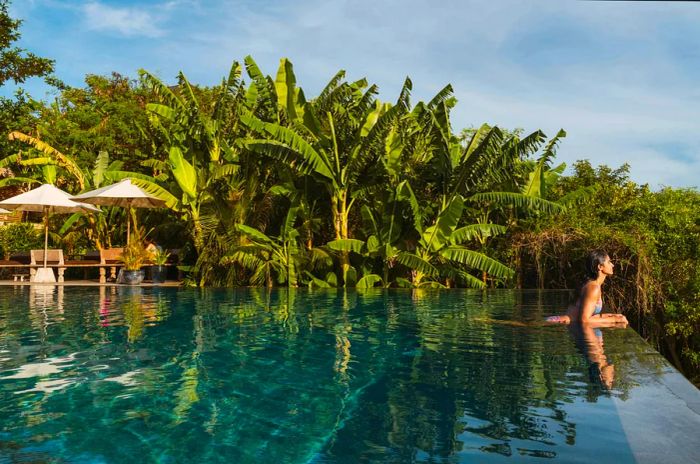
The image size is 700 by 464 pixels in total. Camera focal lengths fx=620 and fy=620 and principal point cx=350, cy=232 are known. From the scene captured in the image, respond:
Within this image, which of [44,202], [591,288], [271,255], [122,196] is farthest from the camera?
[44,202]

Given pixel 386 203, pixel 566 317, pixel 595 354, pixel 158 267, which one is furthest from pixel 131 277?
pixel 595 354

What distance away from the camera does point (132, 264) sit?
16984 mm

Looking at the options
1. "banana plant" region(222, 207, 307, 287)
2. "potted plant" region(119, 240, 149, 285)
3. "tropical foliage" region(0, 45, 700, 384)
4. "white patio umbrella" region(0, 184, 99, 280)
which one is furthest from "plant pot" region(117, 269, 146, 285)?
"banana plant" region(222, 207, 307, 287)

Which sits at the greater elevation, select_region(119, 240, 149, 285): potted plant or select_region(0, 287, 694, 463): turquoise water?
select_region(119, 240, 149, 285): potted plant

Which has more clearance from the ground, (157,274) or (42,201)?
(42,201)

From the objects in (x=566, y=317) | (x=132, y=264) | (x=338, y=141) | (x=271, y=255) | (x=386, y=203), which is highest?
(x=338, y=141)

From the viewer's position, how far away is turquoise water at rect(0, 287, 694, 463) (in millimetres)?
3570

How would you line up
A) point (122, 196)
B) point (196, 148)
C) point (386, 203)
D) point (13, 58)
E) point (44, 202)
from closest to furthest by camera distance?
point (122, 196), point (386, 203), point (44, 202), point (196, 148), point (13, 58)

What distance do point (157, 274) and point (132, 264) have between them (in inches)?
35.6

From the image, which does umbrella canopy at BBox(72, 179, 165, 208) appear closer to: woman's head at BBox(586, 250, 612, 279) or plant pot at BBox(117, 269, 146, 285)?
plant pot at BBox(117, 269, 146, 285)

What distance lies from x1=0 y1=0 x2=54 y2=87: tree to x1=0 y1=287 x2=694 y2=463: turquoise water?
15770mm

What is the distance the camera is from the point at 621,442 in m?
3.52

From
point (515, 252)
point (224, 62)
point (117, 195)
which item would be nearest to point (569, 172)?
point (515, 252)

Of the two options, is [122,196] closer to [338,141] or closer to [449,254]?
[338,141]
